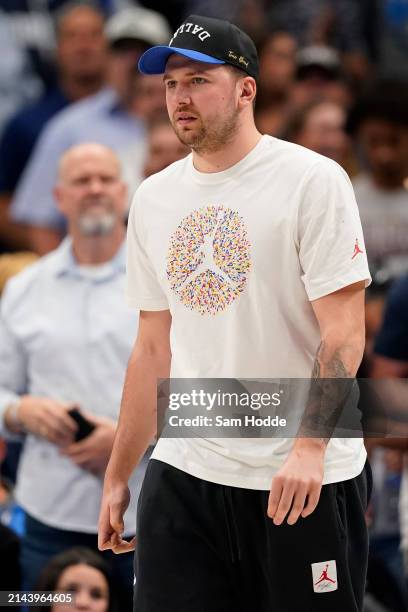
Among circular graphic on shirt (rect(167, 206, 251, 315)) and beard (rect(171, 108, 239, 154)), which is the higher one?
beard (rect(171, 108, 239, 154))

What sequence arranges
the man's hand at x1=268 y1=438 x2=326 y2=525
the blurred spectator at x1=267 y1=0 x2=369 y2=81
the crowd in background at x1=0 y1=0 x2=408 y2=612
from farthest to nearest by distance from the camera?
the blurred spectator at x1=267 y1=0 x2=369 y2=81 < the crowd in background at x1=0 y1=0 x2=408 y2=612 < the man's hand at x1=268 y1=438 x2=326 y2=525

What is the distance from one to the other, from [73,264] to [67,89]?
103 inches

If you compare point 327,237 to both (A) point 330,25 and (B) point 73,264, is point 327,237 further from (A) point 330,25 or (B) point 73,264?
(A) point 330,25

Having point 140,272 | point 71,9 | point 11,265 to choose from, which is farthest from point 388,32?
point 140,272

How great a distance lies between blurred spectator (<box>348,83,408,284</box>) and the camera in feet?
21.4

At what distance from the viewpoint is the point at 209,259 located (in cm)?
344

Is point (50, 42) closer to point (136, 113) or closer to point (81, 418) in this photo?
point (136, 113)

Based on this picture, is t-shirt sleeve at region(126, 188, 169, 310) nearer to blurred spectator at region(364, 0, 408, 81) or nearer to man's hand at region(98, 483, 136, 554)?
man's hand at region(98, 483, 136, 554)

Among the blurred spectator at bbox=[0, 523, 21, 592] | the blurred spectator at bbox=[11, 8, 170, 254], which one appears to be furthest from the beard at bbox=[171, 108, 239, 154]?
the blurred spectator at bbox=[11, 8, 170, 254]

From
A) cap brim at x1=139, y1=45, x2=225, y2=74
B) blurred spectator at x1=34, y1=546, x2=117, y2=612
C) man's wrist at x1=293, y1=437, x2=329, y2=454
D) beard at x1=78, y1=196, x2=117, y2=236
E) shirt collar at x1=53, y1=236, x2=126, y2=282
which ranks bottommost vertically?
blurred spectator at x1=34, y1=546, x2=117, y2=612

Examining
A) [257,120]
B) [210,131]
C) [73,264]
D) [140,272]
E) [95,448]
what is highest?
[257,120]

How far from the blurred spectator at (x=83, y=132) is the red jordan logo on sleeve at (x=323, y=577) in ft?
12.8

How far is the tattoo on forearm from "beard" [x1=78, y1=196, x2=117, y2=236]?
2276 millimetres

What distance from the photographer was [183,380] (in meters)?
3.52
